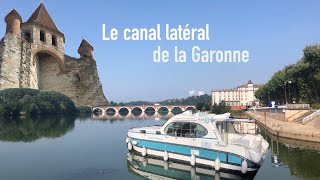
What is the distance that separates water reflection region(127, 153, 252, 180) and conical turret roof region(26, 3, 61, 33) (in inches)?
2684

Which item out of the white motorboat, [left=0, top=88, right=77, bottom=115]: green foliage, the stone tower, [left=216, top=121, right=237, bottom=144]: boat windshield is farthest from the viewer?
the stone tower

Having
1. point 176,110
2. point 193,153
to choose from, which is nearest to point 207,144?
point 193,153

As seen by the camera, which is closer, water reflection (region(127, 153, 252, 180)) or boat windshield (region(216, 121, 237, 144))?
water reflection (region(127, 153, 252, 180))

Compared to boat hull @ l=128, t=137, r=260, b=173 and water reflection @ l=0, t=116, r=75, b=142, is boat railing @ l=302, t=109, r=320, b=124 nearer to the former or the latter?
boat hull @ l=128, t=137, r=260, b=173

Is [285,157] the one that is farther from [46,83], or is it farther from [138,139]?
[46,83]

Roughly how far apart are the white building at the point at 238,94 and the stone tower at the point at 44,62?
67.3 meters

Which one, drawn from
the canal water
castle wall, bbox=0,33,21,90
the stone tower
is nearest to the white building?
the stone tower

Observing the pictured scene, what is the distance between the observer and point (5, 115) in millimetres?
64812

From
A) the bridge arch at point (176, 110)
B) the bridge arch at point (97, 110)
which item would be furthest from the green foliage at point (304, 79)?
the bridge arch at point (176, 110)

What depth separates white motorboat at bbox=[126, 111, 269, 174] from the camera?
13773mm

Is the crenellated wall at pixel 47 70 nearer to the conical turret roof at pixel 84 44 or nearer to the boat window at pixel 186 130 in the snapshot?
the conical turret roof at pixel 84 44

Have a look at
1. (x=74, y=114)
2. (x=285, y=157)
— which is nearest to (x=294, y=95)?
(x=285, y=157)

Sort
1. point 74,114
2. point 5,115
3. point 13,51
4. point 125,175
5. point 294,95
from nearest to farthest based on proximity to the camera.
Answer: point 125,175
point 294,95
point 5,115
point 13,51
point 74,114

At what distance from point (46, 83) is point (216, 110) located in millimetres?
47383
